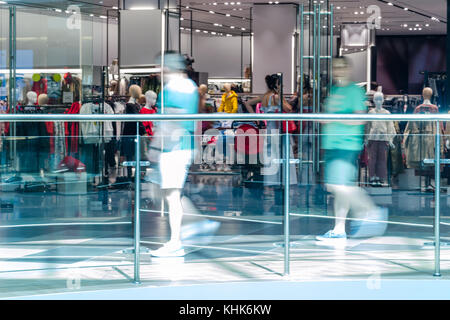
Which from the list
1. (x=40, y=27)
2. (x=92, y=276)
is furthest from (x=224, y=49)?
(x=92, y=276)

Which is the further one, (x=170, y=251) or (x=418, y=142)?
(x=418, y=142)

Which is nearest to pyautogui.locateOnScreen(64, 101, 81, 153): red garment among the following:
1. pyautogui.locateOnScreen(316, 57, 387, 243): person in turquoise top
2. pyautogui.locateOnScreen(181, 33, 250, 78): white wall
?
pyautogui.locateOnScreen(316, 57, 387, 243): person in turquoise top

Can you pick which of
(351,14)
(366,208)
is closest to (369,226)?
(366,208)

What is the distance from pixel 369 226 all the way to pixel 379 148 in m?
0.95

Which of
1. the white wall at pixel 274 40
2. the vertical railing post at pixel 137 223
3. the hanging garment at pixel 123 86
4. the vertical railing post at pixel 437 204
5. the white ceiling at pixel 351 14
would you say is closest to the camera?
the vertical railing post at pixel 137 223

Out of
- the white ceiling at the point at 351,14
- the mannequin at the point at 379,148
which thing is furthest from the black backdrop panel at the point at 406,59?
the mannequin at the point at 379,148

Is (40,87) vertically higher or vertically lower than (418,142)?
higher

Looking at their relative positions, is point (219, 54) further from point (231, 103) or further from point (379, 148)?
point (379, 148)

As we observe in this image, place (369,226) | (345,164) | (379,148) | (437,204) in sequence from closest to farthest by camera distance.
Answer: (437,204)
(369,226)
(345,164)
(379,148)

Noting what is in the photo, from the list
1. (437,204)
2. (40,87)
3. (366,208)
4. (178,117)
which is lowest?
(366,208)

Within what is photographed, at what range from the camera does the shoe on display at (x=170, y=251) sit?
5.10 metres

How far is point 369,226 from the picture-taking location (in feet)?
18.3

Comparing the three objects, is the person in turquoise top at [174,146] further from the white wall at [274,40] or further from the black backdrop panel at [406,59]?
the black backdrop panel at [406,59]

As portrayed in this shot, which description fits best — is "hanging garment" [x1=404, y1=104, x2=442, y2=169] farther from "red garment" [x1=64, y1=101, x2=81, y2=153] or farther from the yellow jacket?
the yellow jacket
